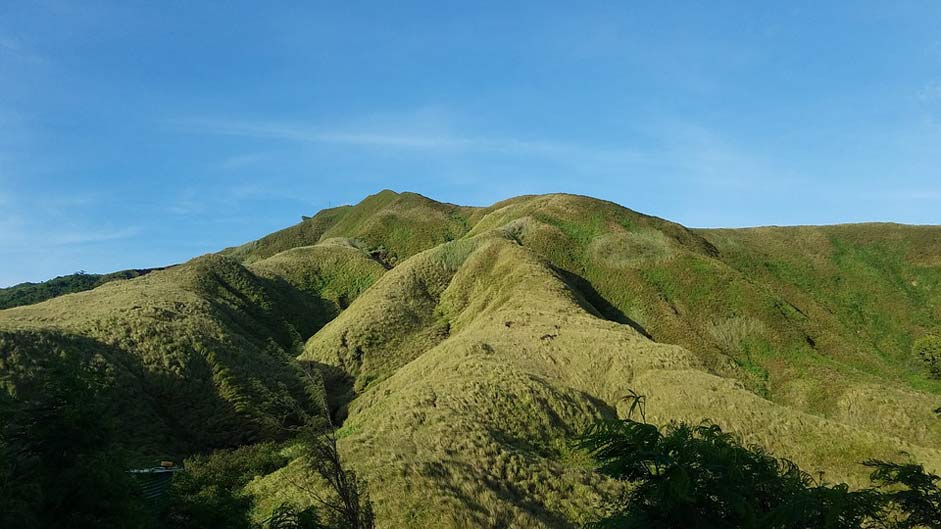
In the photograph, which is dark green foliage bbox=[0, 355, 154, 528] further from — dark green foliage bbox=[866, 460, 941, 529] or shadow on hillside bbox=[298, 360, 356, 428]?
shadow on hillside bbox=[298, 360, 356, 428]

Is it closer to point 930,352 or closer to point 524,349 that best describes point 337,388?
point 524,349

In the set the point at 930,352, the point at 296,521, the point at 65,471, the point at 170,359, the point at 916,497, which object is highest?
the point at 170,359

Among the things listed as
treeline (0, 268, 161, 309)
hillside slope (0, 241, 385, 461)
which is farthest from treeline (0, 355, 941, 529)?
treeline (0, 268, 161, 309)

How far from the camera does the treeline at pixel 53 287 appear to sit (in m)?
124

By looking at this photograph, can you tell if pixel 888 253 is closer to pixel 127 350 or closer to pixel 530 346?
pixel 530 346

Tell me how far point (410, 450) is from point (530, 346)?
55.6ft

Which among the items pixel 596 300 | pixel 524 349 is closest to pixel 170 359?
pixel 524 349

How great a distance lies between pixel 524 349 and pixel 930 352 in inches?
1881

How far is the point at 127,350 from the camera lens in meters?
35.5

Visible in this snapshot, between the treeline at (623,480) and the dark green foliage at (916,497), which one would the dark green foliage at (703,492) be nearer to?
the treeline at (623,480)

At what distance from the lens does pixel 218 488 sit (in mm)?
17953

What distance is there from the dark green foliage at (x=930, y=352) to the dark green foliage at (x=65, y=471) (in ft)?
223

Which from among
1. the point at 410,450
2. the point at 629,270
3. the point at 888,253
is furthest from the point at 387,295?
the point at 888,253

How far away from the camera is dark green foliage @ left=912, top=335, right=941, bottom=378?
5534 cm
